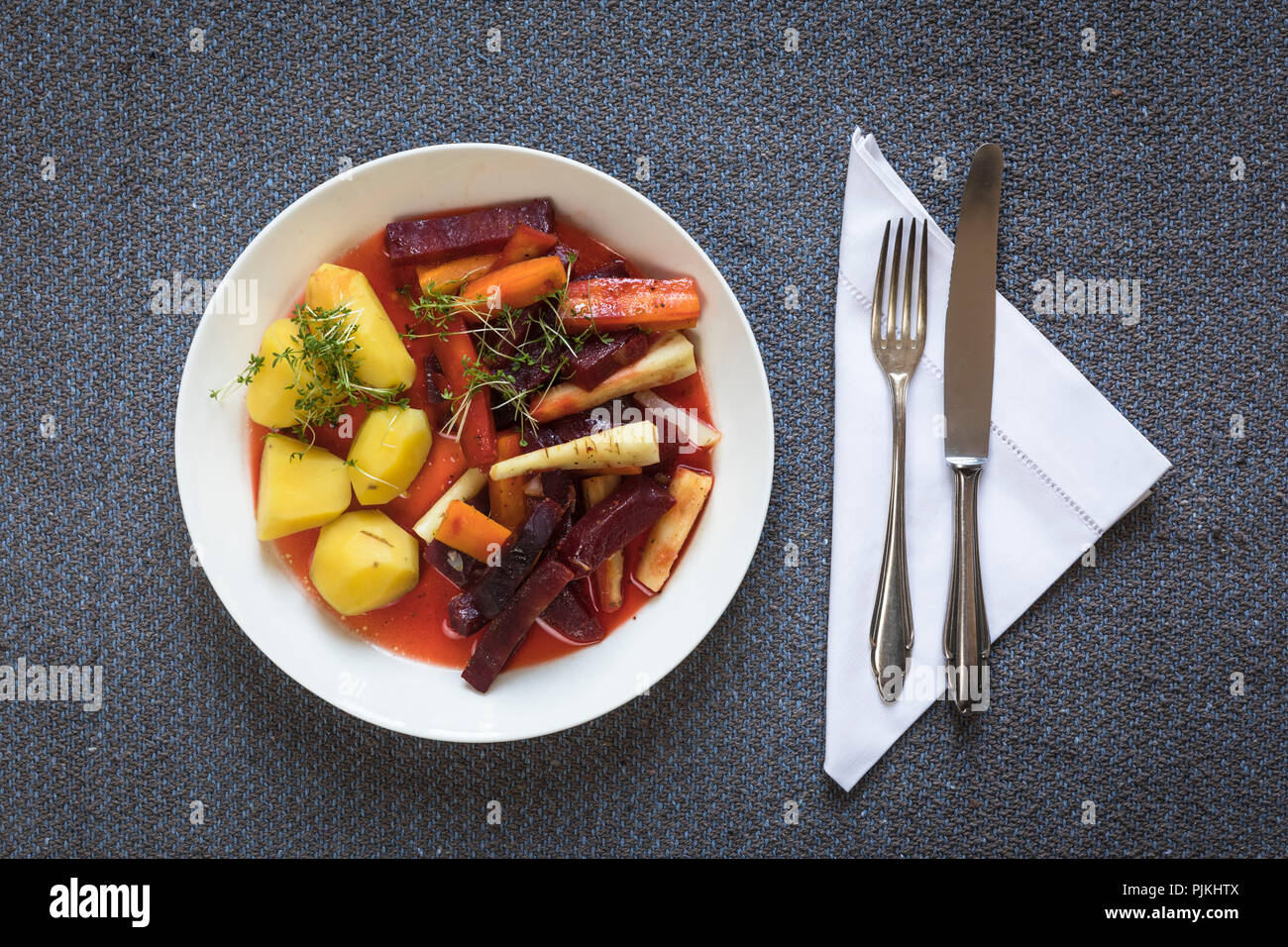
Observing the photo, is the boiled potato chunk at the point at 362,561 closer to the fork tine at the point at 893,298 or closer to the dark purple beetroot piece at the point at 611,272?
the dark purple beetroot piece at the point at 611,272

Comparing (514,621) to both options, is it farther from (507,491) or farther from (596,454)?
(596,454)

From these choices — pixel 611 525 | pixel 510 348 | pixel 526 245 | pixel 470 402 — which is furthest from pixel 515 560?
pixel 526 245

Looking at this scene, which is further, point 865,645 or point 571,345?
point 865,645

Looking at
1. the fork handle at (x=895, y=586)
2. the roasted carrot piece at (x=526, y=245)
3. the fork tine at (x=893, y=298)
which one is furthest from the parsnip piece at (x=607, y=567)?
the fork tine at (x=893, y=298)
